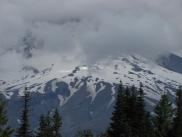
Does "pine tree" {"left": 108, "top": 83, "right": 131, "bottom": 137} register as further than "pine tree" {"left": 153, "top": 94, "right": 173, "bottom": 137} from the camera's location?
No

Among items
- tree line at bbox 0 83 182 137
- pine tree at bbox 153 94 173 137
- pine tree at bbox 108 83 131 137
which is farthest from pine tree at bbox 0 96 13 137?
pine tree at bbox 153 94 173 137

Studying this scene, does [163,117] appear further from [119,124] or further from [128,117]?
[119,124]

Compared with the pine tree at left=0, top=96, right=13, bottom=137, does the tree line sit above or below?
Result: above

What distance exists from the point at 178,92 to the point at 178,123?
21.7 meters

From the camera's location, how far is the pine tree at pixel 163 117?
2962 inches

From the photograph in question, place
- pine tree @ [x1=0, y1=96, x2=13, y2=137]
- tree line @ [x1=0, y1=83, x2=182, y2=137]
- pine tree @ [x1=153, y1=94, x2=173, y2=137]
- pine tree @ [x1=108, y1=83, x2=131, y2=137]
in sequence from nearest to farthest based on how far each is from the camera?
pine tree @ [x1=0, y1=96, x2=13, y2=137] < pine tree @ [x1=108, y1=83, x2=131, y2=137] < tree line @ [x1=0, y1=83, x2=182, y2=137] < pine tree @ [x1=153, y1=94, x2=173, y2=137]

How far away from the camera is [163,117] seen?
256 ft

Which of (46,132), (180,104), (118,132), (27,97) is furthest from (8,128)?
(180,104)

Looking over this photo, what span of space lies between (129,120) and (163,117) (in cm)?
1856

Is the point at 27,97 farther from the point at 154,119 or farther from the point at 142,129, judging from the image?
the point at 154,119

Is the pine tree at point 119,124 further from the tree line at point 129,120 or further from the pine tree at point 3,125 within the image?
the pine tree at point 3,125

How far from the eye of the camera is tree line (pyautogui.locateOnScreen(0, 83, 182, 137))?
52.8 m

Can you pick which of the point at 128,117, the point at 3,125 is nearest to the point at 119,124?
the point at 128,117

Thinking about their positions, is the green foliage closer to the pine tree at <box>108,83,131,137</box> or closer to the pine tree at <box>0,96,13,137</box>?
the pine tree at <box>108,83,131,137</box>
